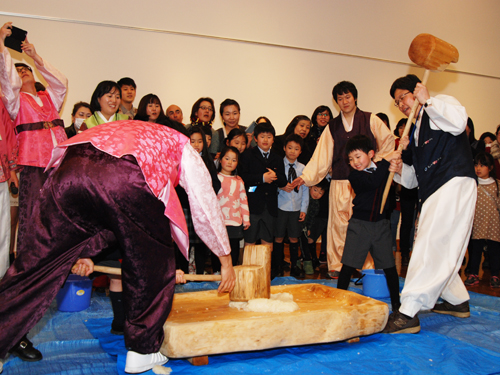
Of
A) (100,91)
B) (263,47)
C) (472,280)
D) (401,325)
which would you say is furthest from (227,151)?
(472,280)

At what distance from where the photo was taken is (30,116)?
3104 mm

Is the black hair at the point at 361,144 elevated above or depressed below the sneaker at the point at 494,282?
above

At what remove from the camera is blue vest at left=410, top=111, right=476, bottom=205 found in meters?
2.72

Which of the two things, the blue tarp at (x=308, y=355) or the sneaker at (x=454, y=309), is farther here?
the sneaker at (x=454, y=309)

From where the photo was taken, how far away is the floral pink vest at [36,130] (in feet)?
9.75

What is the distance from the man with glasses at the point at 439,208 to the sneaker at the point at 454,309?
1.15ft

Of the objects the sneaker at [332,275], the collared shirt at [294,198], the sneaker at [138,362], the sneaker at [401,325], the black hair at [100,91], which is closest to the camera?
the sneaker at [138,362]

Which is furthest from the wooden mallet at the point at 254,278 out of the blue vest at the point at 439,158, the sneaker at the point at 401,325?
the blue vest at the point at 439,158

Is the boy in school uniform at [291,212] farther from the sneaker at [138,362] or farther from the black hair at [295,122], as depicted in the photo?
the sneaker at [138,362]

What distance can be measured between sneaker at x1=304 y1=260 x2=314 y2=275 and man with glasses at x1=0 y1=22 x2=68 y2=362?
2.72 metres

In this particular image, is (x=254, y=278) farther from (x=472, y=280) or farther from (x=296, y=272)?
(x=472, y=280)

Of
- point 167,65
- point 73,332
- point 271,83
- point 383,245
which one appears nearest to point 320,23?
point 271,83

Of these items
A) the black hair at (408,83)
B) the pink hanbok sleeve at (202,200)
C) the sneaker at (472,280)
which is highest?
the black hair at (408,83)

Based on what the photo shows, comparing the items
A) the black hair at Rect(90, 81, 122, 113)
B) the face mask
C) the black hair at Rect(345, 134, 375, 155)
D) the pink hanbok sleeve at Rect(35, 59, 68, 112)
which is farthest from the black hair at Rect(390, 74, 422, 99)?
the face mask
